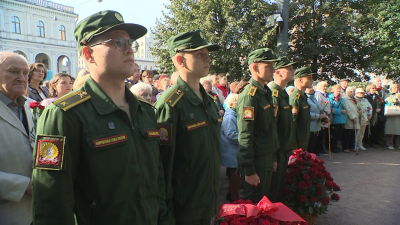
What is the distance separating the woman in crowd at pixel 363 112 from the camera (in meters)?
9.40

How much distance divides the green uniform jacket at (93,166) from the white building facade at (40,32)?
44.0 meters

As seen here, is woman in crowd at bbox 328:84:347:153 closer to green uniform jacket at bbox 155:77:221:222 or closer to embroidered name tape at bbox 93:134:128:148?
green uniform jacket at bbox 155:77:221:222

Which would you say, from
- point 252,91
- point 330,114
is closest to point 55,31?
point 330,114

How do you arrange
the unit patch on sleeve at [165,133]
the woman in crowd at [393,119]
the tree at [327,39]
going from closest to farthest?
the unit patch on sleeve at [165,133], the woman in crowd at [393,119], the tree at [327,39]

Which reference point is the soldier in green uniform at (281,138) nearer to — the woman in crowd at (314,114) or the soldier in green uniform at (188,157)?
the soldier in green uniform at (188,157)

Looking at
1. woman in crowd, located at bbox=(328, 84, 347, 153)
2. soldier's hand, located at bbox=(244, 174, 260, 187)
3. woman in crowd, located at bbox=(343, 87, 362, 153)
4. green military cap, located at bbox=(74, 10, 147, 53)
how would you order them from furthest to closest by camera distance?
woman in crowd, located at bbox=(343, 87, 362, 153), woman in crowd, located at bbox=(328, 84, 347, 153), soldier's hand, located at bbox=(244, 174, 260, 187), green military cap, located at bbox=(74, 10, 147, 53)

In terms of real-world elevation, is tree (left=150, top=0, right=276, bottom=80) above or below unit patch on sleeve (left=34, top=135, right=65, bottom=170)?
above

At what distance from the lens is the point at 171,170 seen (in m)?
2.21

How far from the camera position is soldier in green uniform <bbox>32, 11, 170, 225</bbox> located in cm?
147

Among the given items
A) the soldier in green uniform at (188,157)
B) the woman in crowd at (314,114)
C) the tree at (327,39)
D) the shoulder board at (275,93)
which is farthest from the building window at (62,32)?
the soldier in green uniform at (188,157)

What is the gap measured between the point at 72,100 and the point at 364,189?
572 cm

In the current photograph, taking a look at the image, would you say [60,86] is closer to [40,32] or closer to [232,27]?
[232,27]

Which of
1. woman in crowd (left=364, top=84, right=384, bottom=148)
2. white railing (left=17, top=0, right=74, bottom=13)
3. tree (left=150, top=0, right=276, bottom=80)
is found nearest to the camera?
woman in crowd (left=364, top=84, right=384, bottom=148)

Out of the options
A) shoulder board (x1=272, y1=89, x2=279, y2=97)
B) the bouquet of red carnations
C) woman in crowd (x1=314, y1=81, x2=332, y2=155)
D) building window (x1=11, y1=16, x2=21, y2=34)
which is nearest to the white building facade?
building window (x1=11, y1=16, x2=21, y2=34)
